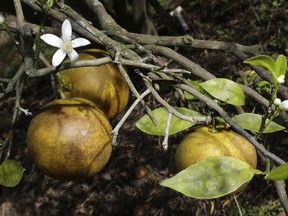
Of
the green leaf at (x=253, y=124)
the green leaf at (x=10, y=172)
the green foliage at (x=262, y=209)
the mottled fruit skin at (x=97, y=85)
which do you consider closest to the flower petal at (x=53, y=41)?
the mottled fruit skin at (x=97, y=85)

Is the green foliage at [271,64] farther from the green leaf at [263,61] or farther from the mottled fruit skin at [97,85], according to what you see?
the mottled fruit skin at [97,85]

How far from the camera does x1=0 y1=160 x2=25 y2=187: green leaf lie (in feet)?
3.79

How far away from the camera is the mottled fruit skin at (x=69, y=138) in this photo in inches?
43.2

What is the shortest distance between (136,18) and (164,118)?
1.67 m

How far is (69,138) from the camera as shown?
1.10m

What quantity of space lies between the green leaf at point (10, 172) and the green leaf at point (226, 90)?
48cm

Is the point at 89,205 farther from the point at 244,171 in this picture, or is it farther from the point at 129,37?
the point at 244,171

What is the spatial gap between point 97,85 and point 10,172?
0.30m

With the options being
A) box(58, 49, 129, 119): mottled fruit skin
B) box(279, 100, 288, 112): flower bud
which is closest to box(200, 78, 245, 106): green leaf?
box(279, 100, 288, 112): flower bud

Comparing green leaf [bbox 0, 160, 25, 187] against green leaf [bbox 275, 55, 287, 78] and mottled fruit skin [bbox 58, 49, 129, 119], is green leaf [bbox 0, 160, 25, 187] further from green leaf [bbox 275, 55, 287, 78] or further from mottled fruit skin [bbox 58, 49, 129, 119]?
green leaf [bbox 275, 55, 287, 78]

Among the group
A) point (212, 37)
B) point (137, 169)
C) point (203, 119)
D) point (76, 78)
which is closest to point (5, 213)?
point (137, 169)

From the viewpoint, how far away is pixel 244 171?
942 millimetres

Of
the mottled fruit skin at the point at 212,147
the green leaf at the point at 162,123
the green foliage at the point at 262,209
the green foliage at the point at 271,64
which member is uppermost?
the green foliage at the point at 271,64

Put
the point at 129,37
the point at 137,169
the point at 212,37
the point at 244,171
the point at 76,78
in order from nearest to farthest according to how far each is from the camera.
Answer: the point at 244,171 < the point at 76,78 < the point at 129,37 < the point at 137,169 < the point at 212,37
